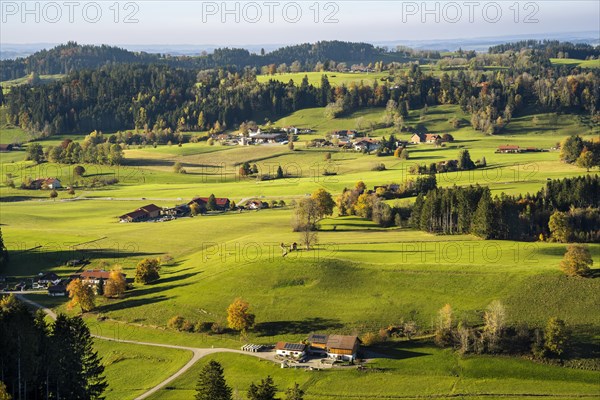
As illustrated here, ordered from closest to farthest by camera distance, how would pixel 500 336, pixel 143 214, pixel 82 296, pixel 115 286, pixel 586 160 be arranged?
1. pixel 500 336
2. pixel 82 296
3. pixel 115 286
4. pixel 143 214
5. pixel 586 160

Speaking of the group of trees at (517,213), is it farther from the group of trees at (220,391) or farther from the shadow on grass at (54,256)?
the group of trees at (220,391)

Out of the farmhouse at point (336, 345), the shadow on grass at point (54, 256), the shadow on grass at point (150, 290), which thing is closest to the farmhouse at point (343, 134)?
the shadow on grass at point (54, 256)

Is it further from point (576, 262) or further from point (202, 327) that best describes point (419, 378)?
point (576, 262)

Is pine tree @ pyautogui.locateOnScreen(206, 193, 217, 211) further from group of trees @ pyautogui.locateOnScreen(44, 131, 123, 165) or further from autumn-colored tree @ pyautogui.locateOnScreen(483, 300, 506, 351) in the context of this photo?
autumn-colored tree @ pyautogui.locateOnScreen(483, 300, 506, 351)

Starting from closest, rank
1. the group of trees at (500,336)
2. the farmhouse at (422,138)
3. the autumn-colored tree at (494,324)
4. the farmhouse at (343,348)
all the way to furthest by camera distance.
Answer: the group of trees at (500,336) < the farmhouse at (343,348) < the autumn-colored tree at (494,324) < the farmhouse at (422,138)

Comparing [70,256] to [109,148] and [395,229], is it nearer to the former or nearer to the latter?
[395,229]

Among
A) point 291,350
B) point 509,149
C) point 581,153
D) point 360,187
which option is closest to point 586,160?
point 581,153
